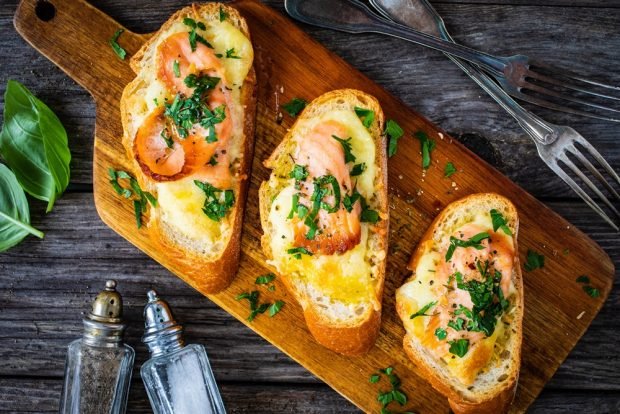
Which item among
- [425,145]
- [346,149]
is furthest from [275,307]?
[425,145]

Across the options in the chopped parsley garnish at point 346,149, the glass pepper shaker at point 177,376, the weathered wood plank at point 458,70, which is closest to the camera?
the chopped parsley garnish at point 346,149

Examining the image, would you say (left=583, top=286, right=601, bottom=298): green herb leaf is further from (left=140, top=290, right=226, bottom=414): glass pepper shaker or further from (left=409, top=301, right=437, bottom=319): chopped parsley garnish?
(left=140, top=290, right=226, bottom=414): glass pepper shaker

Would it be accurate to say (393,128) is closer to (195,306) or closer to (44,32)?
(195,306)

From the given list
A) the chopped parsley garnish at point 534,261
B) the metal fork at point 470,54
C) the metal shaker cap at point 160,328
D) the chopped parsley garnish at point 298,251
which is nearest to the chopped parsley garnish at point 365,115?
the metal fork at point 470,54

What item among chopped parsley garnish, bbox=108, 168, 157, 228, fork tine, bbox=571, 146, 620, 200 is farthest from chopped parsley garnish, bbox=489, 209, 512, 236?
chopped parsley garnish, bbox=108, 168, 157, 228

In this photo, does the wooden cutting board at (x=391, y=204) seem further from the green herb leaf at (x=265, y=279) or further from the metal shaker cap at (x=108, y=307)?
the metal shaker cap at (x=108, y=307)

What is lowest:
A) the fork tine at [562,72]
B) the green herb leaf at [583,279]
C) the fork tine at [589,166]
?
the green herb leaf at [583,279]
